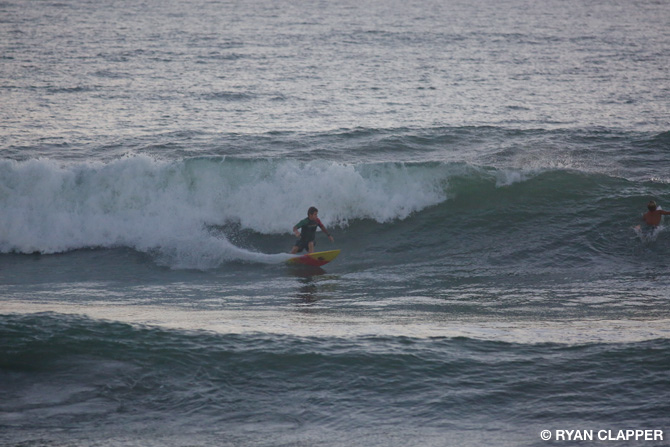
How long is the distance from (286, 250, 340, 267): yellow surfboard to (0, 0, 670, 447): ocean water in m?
0.26

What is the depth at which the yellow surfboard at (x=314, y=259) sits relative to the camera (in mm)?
14172

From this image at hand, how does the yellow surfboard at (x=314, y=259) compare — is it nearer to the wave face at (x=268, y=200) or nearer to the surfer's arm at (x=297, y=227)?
the surfer's arm at (x=297, y=227)

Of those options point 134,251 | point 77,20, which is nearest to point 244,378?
point 134,251

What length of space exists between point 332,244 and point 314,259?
196 cm

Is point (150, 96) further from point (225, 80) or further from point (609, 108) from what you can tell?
point (609, 108)

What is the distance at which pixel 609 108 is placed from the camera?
26.1m

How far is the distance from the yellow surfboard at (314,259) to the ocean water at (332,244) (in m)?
0.26

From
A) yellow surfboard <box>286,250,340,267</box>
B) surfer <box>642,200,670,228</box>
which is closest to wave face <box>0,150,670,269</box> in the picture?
surfer <box>642,200,670,228</box>

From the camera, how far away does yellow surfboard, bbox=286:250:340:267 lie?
1417 cm

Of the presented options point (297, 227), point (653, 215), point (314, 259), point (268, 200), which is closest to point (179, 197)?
point (268, 200)

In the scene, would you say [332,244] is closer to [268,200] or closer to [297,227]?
[297,227]

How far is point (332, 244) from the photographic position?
52.9ft

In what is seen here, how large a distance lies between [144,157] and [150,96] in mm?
10424

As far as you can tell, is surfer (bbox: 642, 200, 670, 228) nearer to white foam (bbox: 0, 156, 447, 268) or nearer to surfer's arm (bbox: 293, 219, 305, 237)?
white foam (bbox: 0, 156, 447, 268)
